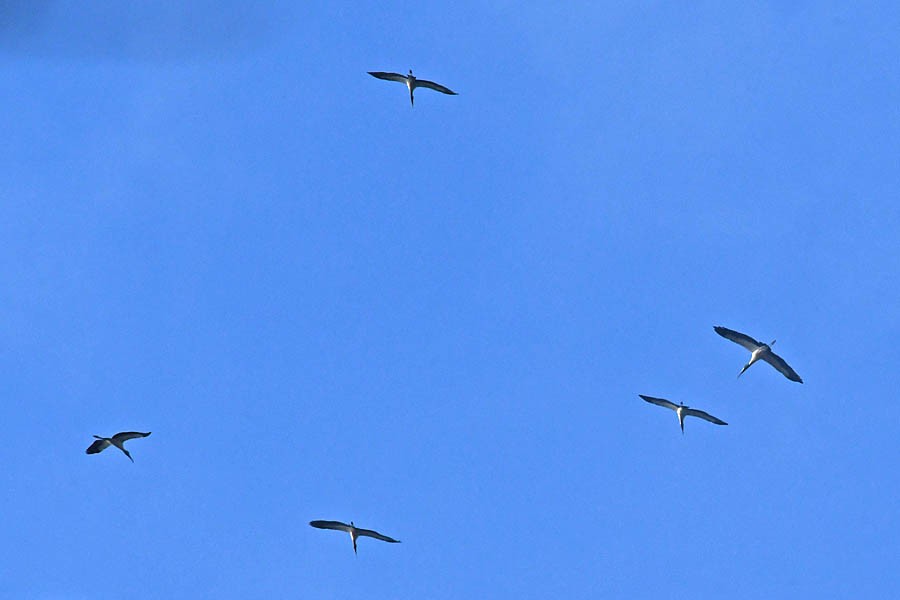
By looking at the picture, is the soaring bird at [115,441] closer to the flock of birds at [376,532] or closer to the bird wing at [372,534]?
the flock of birds at [376,532]

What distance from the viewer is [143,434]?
57.1 meters

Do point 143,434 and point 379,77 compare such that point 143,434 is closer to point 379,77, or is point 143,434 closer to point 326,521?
point 326,521

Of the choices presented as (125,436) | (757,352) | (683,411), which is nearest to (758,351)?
(757,352)

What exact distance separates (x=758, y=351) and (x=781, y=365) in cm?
172

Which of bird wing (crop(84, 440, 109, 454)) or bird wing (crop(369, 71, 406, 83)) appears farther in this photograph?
bird wing (crop(369, 71, 406, 83))

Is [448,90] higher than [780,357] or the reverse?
higher

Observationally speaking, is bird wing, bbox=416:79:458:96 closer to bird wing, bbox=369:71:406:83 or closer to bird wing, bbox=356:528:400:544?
bird wing, bbox=369:71:406:83

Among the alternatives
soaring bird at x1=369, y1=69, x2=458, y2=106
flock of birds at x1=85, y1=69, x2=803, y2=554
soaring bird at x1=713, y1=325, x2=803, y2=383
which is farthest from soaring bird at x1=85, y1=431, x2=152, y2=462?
soaring bird at x1=713, y1=325, x2=803, y2=383

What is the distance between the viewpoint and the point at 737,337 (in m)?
58.4

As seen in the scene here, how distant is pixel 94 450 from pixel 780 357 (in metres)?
33.9

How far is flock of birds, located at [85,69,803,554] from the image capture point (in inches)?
2298

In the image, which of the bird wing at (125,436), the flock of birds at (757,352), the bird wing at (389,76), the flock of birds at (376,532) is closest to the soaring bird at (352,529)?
the flock of birds at (376,532)

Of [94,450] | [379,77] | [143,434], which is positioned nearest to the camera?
[143,434]

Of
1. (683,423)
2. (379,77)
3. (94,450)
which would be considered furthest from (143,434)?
(683,423)
